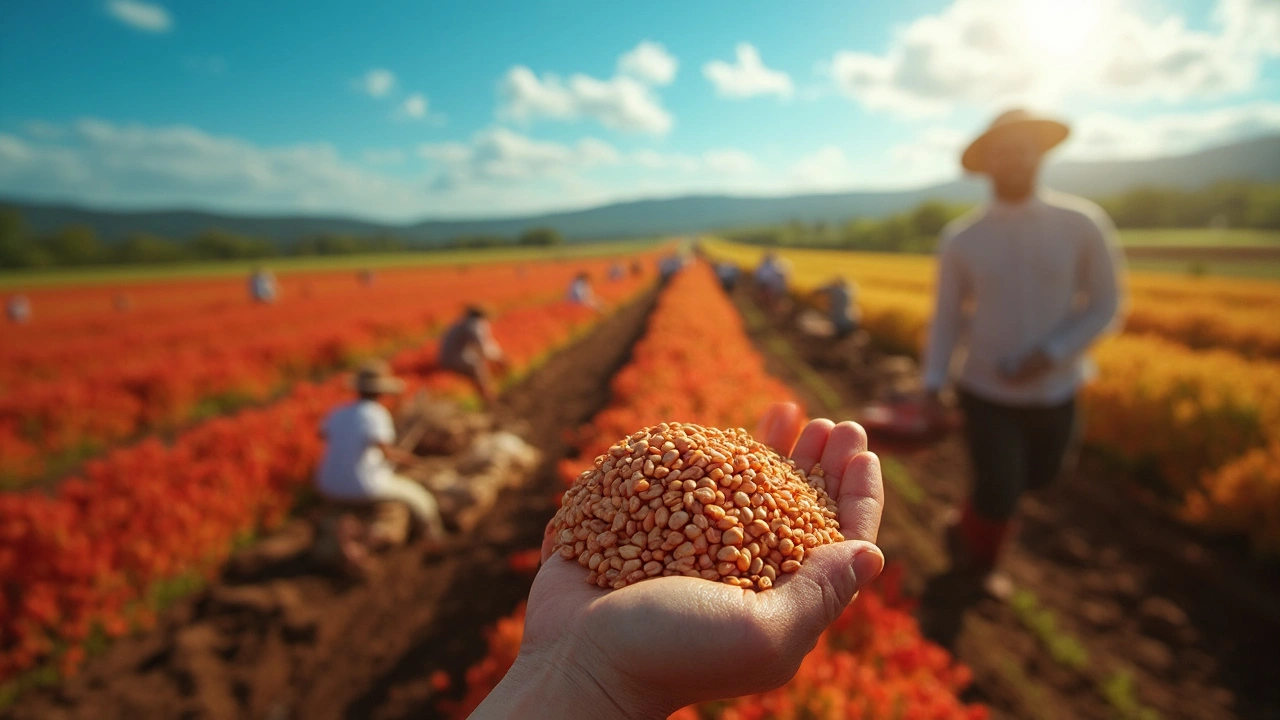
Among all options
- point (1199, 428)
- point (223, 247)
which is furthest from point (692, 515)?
point (223, 247)

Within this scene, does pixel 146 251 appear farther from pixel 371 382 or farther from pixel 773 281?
pixel 371 382

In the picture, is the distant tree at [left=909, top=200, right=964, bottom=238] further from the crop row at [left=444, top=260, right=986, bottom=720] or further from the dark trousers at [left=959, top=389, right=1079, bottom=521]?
the crop row at [left=444, top=260, right=986, bottom=720]

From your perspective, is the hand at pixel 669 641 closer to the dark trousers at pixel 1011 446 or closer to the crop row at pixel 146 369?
the dark trousers at pixel 1011 446

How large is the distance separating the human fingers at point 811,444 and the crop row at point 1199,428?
5.52 meters

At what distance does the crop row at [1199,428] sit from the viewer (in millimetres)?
4664

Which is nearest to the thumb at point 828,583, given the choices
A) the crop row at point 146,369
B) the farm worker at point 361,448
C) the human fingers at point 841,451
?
the human fingers at point 841,451

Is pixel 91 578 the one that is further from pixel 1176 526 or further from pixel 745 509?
pixel 1176 526

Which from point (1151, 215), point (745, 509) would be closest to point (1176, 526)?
point (745, 509)

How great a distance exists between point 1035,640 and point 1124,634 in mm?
774

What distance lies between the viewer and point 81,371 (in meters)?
10.8

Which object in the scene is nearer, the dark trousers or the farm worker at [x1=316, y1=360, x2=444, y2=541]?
the dark trousers

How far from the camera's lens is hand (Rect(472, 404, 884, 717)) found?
1047mm

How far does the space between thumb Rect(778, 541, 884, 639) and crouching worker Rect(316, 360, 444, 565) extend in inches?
173

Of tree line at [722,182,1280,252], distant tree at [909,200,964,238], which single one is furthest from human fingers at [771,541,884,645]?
distant tree at [909,200,964,238]
